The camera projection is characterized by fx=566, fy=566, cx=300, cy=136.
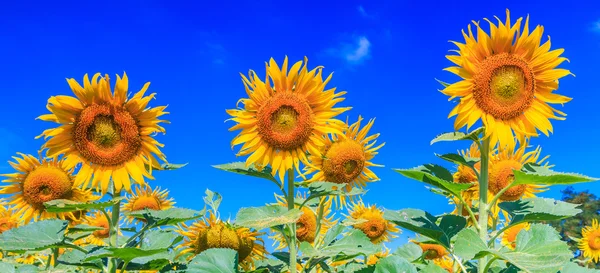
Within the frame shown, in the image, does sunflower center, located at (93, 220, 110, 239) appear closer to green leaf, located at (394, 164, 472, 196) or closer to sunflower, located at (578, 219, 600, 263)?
green leaf, located at (394, 164, 472, 196)

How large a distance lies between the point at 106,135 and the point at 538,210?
12.2ft

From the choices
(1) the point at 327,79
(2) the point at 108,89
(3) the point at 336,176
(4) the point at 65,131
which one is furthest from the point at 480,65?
(4) the point at 65,131

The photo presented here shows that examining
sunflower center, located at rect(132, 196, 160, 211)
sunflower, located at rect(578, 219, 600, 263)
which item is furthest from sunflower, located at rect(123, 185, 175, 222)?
sunflower, located at rect(578, 219, 600, 263)

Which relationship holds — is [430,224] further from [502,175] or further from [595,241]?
[595,241]

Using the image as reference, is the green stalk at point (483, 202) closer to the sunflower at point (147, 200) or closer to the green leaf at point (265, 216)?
the green leaf at point (265, 216)

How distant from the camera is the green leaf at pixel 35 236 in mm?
4586

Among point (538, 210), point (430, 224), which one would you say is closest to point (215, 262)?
point (430, 224)

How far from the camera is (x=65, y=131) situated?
508 cm

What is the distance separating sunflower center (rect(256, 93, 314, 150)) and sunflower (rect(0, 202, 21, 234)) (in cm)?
462

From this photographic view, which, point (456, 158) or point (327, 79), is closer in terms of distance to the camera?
point (456, 158)

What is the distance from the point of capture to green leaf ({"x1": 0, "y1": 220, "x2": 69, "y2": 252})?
459 centimetres

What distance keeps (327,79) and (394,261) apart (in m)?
1.78

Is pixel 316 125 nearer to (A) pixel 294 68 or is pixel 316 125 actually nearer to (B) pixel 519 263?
(A) pixel 294 68

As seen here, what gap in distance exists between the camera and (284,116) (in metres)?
4.83
